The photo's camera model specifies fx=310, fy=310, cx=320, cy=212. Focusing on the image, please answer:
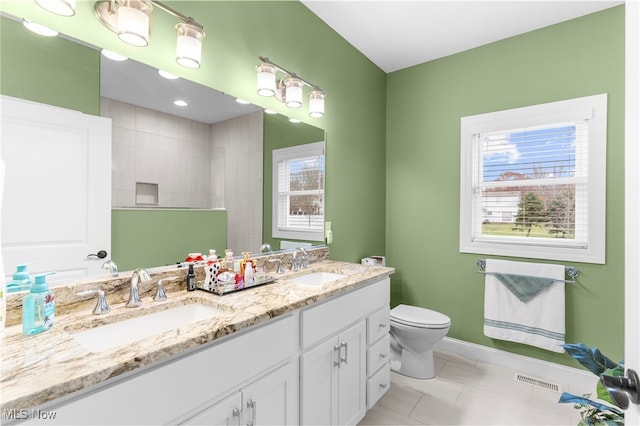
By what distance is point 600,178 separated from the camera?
2.25m

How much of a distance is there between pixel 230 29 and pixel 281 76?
0.44 meters

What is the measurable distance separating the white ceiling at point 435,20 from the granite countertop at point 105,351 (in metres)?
2.05

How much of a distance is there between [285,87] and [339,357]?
67.3 inches

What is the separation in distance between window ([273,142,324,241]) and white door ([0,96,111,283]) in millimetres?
1008

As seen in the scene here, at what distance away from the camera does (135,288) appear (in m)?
1.26

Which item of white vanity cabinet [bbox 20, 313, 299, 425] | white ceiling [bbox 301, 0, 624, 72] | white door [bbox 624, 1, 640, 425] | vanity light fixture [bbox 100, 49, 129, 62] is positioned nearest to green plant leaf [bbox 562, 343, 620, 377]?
white door [bbox 624, 1, 640, 425]

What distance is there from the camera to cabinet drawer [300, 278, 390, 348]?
1.44 meters

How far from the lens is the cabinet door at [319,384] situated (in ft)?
4.62

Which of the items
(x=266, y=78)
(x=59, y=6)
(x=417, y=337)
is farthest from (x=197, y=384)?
(x=417, y=337)

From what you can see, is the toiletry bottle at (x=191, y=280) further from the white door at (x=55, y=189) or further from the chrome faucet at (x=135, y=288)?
the white door at (x=55, y=189)

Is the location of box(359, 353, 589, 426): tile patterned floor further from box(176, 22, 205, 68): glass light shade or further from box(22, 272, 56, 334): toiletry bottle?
box(176, 22, 205, 68): glass light shade

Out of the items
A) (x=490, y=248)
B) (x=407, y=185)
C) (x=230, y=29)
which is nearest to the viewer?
(x=230, y=29)

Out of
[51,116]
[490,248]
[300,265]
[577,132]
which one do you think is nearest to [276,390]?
[300,265]

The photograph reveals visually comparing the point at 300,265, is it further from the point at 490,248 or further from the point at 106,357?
the point at 490,248
